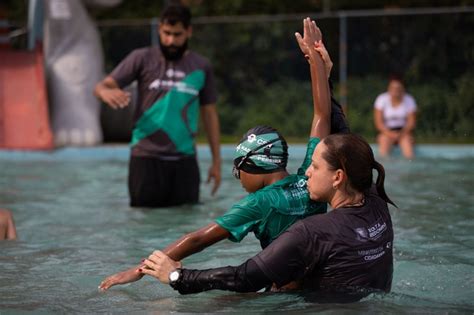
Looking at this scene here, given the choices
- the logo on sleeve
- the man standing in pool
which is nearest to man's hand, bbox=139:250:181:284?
the logo on sleeve

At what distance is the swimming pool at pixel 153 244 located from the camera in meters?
5.79

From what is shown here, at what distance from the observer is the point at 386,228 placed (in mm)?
5539

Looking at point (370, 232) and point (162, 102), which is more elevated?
point (162, 102)

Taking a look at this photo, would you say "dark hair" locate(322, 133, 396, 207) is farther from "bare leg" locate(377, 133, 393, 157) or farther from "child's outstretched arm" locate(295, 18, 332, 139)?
"bare leg" locate(377, 133, 393, 157)

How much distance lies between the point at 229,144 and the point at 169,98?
7.30 metres

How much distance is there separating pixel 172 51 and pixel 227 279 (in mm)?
4487

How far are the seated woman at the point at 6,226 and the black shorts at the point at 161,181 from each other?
183cm

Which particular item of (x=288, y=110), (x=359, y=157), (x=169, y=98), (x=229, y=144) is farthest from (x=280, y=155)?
(x=288, y=110)

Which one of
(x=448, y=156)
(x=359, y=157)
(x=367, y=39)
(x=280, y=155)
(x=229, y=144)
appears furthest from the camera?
(x=367, y=39)

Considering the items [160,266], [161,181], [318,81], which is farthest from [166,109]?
[160,266]

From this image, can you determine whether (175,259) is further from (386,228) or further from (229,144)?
(229,144)

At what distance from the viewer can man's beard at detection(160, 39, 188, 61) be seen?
9484 millimetres

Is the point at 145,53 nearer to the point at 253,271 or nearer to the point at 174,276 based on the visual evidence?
the point at 174,276

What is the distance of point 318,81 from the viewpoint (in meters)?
5.98
